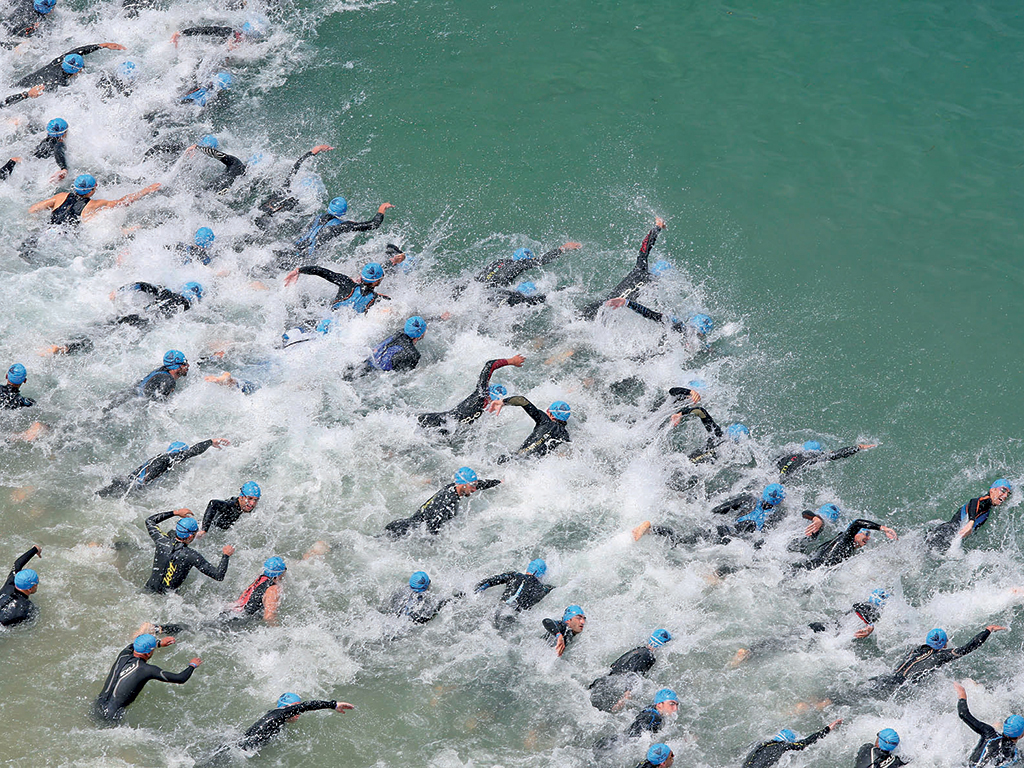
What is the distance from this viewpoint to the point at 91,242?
1902cm

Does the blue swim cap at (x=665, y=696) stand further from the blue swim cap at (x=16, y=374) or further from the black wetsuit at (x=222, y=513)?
the blue swim cap at (x=16, y=374)

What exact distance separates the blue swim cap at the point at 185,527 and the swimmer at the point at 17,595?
175cm

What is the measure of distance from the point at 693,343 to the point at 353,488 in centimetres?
640

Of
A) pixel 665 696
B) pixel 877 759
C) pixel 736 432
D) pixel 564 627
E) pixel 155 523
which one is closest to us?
pixel 877 759

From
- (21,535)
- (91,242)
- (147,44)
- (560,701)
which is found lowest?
(560,701)

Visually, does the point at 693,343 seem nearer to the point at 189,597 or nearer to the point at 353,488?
the point at 353,488

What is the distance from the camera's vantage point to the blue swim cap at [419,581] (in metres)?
13.2

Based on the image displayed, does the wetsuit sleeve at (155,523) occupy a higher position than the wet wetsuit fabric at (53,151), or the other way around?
the wet wetsuit fabric at (53,151)

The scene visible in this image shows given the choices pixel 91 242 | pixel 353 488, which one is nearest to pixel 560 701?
pixel 353 488

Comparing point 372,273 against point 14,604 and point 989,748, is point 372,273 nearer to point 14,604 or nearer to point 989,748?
point 14,604

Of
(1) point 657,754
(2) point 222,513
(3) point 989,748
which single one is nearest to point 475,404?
(2) point 222,513

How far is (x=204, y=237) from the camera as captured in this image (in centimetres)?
1845

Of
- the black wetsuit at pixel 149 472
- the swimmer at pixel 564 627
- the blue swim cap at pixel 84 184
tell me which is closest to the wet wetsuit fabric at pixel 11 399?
the black wetsuit at pixel 149 472

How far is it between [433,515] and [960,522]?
7.68 metres
